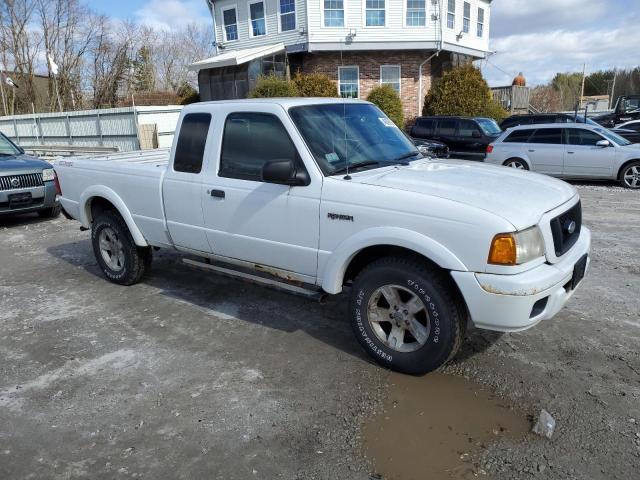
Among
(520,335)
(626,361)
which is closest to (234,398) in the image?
(520,335)

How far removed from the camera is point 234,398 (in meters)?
3.46

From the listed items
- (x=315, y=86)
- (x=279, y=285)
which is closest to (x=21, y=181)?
(x=279, y=285)

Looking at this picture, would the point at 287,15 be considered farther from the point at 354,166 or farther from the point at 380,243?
the point at 380,243

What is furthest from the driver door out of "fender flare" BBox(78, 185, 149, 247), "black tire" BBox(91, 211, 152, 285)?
"black tire" BBox(91, 211, 152, 285)

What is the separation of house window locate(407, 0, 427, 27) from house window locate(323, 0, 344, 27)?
10.5 ft

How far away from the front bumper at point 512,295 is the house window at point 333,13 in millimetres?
22234

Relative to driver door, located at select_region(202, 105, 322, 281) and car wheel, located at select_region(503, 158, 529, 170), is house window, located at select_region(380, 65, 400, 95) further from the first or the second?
driver door, located at select_region(202, 105, 322, 281)

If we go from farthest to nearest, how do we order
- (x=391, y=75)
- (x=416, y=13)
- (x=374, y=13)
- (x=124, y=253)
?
(x=391, y=75) < (x=416, y=13) < (x=374, y=13) < (x=124, y=253)

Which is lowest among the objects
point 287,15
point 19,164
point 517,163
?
point 517,163

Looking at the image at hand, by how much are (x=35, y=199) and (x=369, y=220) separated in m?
8.03

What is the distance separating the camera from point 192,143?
467 cm

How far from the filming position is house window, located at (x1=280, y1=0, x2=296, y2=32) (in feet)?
77.1

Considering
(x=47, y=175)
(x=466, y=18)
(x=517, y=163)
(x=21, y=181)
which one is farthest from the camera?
(x=466, y=18)

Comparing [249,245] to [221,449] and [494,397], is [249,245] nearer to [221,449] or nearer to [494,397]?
[221,449]
